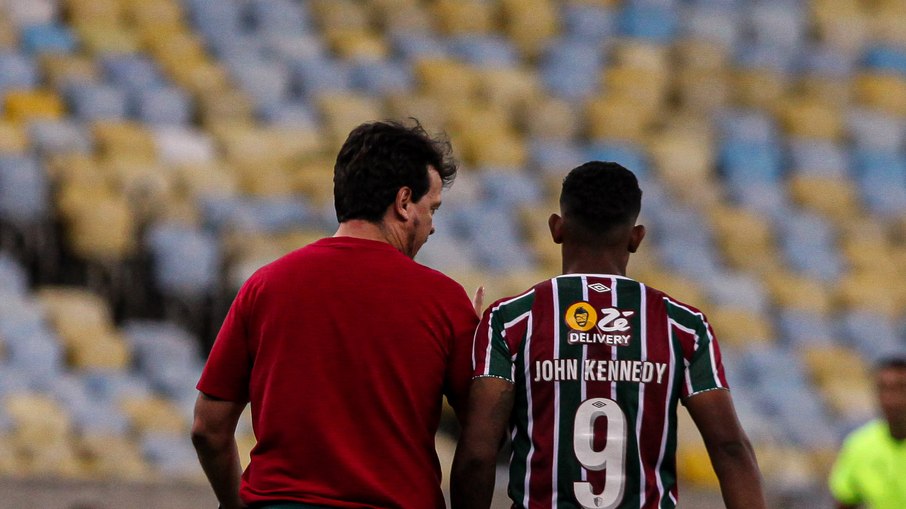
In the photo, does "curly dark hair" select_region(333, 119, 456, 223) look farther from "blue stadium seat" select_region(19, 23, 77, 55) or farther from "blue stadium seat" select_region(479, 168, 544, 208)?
"blue stadium seat" select_region(479, 168, 544, 208)

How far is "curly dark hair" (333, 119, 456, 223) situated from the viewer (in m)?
3.68

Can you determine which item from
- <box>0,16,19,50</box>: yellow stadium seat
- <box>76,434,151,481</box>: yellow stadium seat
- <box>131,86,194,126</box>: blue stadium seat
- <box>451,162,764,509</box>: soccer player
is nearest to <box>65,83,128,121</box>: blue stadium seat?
<box>131,86,194,126</box>: blue stadium seat

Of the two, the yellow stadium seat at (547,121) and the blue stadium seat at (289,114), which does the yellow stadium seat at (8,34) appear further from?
the yellow stadium seat at (547,121)

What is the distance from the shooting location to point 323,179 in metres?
11.6

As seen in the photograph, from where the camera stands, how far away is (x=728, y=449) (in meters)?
3.57

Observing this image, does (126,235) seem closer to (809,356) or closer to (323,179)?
(323,179)

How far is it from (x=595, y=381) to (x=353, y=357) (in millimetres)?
534

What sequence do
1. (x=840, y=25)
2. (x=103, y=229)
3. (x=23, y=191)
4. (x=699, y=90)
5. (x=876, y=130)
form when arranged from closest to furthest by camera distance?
1. (x=23, y=191)
2. (x=103, y=229)
3. (x=699, y=90)
4. (x=876, y=130)
5. (x=840, y=25)

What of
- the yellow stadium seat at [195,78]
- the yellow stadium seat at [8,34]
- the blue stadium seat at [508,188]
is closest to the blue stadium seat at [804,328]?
the blue stadium seat at [508,188]

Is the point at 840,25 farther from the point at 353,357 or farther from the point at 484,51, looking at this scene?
the point at 353,357

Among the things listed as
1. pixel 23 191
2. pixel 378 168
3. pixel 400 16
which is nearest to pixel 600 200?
pixel 378 168

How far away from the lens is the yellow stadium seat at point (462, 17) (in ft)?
46.6

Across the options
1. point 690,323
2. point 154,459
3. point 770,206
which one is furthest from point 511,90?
point 690,323

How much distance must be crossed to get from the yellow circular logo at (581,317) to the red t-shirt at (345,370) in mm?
227
